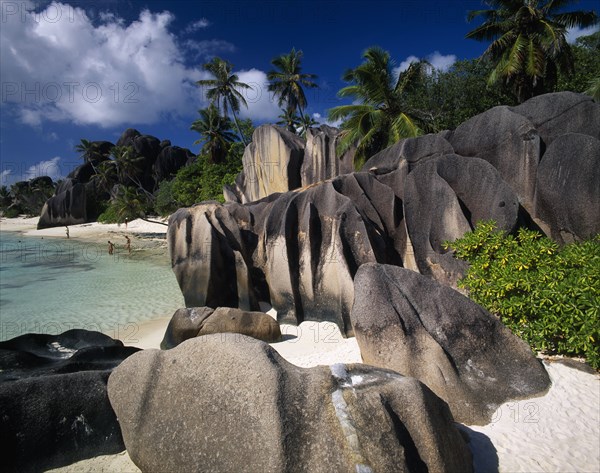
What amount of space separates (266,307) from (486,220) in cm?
584

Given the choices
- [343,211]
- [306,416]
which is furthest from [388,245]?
[306,416]

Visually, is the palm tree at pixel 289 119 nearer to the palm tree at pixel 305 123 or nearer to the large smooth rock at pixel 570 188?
the palm tree at pixel 305 123

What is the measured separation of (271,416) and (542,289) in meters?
4.39

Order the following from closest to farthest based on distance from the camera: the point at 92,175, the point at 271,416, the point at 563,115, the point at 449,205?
the point at 271,416 < the point at 563,115 < the point at 449,205 < the point at 92,175

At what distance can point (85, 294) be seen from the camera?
12719mm

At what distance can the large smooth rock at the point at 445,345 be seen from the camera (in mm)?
3953

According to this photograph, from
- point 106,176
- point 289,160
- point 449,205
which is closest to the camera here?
point 449,205

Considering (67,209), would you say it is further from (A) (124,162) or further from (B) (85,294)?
(B) (85,294)

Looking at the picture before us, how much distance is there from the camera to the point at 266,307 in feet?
30.0

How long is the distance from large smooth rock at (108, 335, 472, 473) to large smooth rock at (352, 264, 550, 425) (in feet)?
3.88

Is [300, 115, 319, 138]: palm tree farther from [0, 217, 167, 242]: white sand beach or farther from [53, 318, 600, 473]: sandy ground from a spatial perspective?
[53, 318, 600, 473]: sandy ground

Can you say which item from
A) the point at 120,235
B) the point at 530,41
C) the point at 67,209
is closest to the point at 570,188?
the point at 530,41

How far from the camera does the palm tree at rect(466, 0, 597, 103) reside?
12.2 metres

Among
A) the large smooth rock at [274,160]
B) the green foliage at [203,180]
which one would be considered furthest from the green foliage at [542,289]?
the green foliage at [203,180]
